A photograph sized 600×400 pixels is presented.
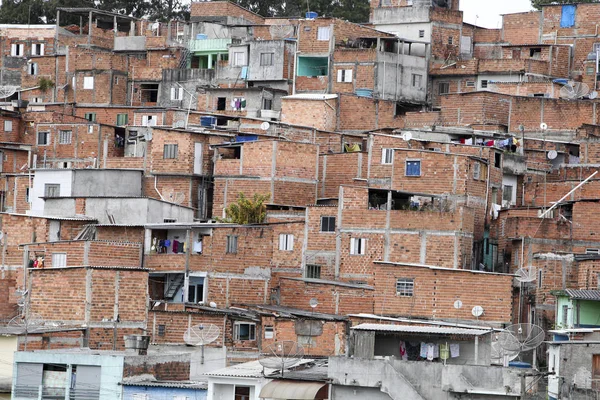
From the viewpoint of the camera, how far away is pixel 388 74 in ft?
219

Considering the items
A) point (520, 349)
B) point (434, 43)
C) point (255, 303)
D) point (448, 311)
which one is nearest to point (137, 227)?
point (255, 303)

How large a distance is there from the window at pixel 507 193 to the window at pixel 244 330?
566 inches

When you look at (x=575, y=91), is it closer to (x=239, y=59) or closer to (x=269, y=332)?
(x=239, y=59)

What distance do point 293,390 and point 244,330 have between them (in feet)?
24.0

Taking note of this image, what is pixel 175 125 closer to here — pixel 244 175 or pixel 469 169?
pixel 244 175

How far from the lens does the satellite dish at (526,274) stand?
4597cm

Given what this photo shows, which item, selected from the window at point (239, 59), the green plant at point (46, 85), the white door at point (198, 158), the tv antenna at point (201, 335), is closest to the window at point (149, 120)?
the window at point (239, 59)

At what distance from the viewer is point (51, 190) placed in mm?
57250

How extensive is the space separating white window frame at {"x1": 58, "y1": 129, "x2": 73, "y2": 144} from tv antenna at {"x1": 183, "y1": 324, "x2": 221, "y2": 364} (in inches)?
840

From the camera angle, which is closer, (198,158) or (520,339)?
(520,339)

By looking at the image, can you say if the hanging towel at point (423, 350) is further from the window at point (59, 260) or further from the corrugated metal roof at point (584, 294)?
the window at point (59, 260)

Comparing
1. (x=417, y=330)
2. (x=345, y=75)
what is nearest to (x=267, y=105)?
(x=345, y=75)

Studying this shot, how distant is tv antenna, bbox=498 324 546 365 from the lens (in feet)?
131

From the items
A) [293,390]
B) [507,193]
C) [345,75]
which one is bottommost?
[293,390]
